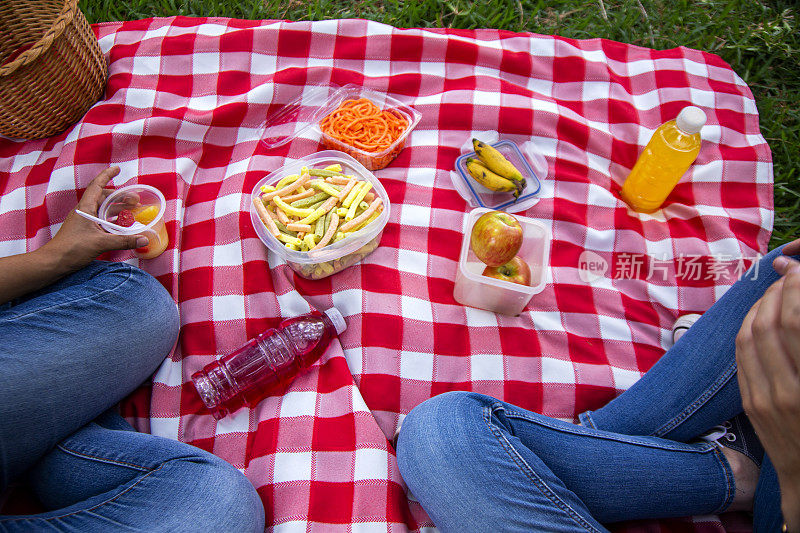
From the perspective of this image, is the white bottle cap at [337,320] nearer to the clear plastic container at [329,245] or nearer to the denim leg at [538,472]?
the clear plastic container at [329,245]

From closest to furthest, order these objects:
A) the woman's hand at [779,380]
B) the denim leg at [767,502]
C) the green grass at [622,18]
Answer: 1. the woman's hand at [779,380]
2. the denim leg at [767,502]
3. the green grass at [622,18]

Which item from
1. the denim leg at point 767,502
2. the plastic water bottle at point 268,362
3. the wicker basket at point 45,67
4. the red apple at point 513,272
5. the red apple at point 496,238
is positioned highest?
the wicker basket at point 45,67

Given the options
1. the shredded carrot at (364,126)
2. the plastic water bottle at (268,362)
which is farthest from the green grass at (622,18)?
the plastic water bottle at (268,362)

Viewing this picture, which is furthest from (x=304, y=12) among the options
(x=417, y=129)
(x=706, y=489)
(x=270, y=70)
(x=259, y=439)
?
(x=706, y=489)

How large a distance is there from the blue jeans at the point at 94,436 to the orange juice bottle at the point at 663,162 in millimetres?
1855

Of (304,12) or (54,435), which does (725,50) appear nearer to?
(304,12)

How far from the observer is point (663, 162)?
1.94 m

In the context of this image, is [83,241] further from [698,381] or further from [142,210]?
[698,381]

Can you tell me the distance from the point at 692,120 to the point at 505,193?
2.32ft

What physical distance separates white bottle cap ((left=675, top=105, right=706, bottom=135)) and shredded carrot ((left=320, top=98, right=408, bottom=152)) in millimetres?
1055

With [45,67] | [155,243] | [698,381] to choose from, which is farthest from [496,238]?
[45,67]

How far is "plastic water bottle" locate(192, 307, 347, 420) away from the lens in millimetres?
1721

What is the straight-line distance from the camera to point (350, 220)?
174 centimetres

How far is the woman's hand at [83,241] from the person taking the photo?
1.63 metres
